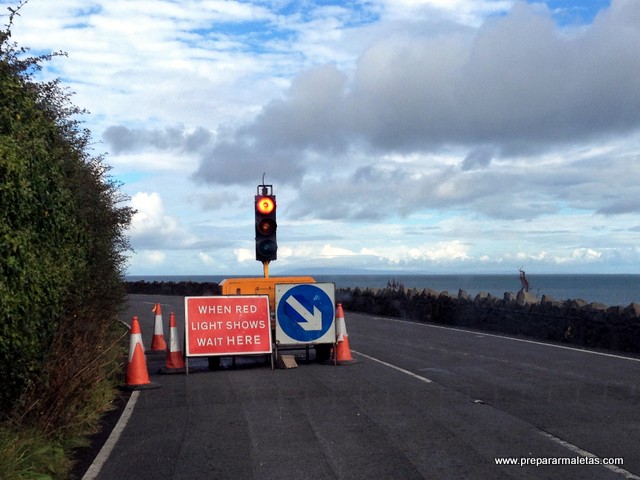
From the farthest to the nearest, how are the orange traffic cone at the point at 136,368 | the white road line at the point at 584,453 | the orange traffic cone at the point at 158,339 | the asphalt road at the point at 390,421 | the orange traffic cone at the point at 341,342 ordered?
1. the orange traffic cone at the point at 158,339
2. the orange traffic cone at the point at 341,342
3. the orange traffic cone at the point at 136,368
4. the asphalt road at the point at 390,421
5. the white road line at the point at 584,453

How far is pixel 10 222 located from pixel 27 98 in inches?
67.1

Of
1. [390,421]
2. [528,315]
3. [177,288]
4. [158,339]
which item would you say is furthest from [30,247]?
[177,288]

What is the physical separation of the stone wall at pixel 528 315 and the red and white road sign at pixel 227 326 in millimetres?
8025

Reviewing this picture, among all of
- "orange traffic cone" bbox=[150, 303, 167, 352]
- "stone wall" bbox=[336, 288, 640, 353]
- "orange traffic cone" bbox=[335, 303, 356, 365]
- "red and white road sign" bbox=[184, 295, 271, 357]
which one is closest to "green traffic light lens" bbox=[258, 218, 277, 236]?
"red and white road sign" bbox=[184, 295, 271, 357]

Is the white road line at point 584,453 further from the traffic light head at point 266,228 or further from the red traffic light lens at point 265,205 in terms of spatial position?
the red traffic light lens at point 265,205

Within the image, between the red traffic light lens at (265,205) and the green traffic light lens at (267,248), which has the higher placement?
the red traffic light lens at (265,205)

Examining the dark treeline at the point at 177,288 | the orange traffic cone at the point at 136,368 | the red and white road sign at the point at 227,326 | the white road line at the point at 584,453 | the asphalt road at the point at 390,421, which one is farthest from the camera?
the dark treeline at the point at 177,288

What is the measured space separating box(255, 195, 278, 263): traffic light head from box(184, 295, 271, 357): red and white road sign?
7.29ft

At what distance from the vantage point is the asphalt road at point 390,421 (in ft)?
23.6

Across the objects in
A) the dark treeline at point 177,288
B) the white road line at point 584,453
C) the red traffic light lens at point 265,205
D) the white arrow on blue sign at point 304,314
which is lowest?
the white road line at point 584,453

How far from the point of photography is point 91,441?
8594 mm

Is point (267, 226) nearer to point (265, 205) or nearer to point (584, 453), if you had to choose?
point (265, 205)

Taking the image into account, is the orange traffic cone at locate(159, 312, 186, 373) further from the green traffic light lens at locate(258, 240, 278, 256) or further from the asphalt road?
the green traffic light lens at locate(258, 240, 278, 256)

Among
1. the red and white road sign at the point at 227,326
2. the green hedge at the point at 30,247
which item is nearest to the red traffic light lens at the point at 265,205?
the red and white road sign at the point at 227,326
